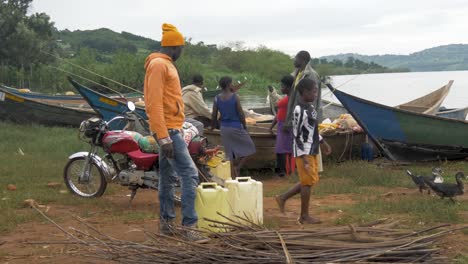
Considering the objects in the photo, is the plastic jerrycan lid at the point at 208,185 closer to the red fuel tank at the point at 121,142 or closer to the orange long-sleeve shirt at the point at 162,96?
the orange long-sleeve shirt at the point at 162,96

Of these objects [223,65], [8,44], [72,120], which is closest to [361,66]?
[223,65]

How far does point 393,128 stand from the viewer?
10219mm

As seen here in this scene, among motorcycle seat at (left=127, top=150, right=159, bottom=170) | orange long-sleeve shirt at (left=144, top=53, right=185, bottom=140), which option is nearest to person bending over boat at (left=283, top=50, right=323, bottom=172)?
motorcycle seat at (left=127, top=150, right=159, bottom=170)

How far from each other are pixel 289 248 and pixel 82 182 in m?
3.90

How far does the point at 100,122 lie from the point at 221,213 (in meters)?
2.31

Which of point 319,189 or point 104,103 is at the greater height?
point 104,103

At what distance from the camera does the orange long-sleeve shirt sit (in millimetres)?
4887

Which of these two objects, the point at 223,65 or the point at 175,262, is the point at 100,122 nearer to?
the point at 175,262

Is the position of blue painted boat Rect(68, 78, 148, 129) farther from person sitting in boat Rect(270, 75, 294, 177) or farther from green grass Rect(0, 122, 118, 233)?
person sitting in boat Rect(270, 75, 294, 177)

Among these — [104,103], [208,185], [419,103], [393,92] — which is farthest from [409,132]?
[393,92]

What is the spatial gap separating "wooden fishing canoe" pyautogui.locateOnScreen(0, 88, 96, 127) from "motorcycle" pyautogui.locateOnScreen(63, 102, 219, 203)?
8424mm

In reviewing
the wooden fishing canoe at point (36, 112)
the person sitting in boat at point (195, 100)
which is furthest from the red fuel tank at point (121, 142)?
the wooden fishing canoe at point (36, 112)

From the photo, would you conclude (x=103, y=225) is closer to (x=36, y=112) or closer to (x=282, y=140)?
(x=282, y=140)

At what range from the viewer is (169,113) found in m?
5.06
